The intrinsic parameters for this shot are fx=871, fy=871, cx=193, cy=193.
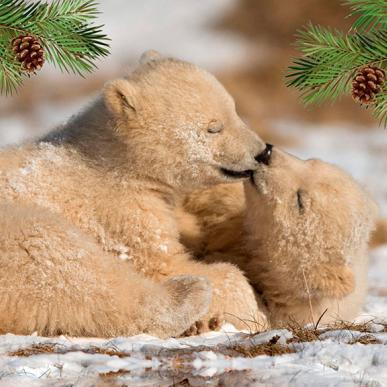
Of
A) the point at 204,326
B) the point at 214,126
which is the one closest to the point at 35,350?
the point at 204,326

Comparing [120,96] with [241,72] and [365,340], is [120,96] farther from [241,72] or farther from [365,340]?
[241,72]

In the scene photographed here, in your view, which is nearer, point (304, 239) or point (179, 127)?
point (179, 127)

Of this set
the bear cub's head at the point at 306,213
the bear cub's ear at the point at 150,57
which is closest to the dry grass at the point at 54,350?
the bear cub's head at the point at 306,213

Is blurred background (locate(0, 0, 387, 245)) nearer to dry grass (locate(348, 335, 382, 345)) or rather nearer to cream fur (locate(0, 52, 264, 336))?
cream fur (locate(0, 52, 264, 336))

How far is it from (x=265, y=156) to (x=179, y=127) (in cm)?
77

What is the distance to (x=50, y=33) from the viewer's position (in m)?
5.65

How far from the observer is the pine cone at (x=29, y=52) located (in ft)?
17.9

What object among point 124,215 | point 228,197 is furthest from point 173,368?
point 228,197

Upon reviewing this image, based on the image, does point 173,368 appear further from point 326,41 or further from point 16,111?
point 16,111

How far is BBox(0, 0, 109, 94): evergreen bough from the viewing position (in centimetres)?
559

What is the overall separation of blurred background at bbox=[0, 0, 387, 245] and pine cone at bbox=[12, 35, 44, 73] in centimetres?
1348

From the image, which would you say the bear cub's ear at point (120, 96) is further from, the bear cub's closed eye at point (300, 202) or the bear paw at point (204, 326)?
the bear paw at point (204, 326)

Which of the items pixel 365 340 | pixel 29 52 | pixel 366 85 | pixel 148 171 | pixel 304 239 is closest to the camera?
pixel 365 340

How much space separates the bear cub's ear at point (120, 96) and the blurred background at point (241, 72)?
40.3 feet
